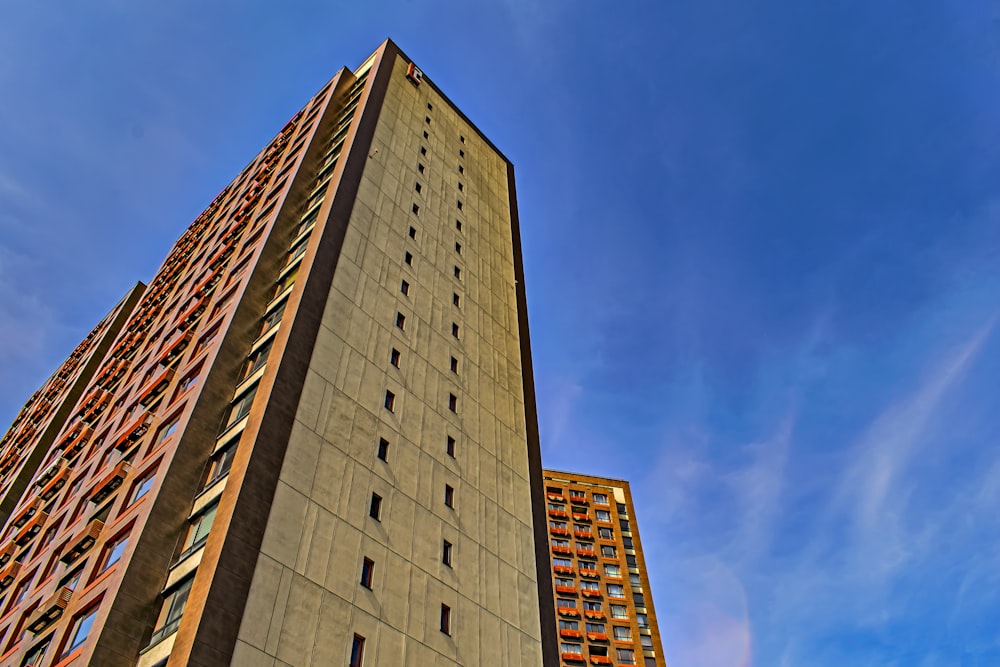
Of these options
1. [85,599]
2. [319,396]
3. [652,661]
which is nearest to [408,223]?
[319,396]

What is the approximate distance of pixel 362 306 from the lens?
111ft

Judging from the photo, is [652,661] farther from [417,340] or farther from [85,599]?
[85,599]

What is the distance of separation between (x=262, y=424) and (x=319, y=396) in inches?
124

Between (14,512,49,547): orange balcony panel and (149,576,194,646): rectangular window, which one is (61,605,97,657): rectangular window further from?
(14,512,49,547): orange balcony panel

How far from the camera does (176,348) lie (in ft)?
131

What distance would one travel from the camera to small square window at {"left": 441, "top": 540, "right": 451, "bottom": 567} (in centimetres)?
2852

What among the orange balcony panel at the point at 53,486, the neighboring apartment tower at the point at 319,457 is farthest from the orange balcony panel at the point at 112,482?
the orange balcony panel at the point at 53,486

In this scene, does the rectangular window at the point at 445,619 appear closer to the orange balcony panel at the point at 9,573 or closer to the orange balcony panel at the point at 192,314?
the orange balcony panel at the point at 9,573

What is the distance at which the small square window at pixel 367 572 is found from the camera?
24772 millimetres

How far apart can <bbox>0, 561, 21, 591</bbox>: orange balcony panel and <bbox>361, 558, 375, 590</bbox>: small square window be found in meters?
20.7

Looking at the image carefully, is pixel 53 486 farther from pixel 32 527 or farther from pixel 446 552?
pixel 446 552

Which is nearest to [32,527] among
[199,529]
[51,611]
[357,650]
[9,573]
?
[9,573]

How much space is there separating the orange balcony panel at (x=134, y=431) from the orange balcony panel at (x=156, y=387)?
2211mm

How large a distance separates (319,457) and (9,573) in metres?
20.3
